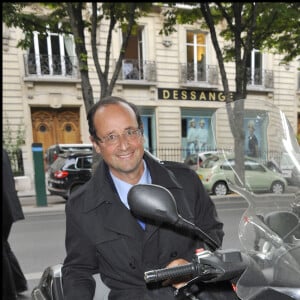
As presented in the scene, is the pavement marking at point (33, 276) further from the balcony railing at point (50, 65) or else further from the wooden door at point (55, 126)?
the balcony railing at point (50, 65)

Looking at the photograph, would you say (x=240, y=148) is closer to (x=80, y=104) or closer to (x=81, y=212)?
(x=81, y=212)

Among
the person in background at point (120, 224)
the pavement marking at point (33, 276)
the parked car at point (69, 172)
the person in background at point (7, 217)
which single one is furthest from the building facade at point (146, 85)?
the person in background at point (120, 224)

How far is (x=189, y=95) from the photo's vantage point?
54.1 ft

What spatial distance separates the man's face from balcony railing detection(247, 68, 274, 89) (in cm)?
1764

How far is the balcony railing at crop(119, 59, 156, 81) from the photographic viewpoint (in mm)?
15484

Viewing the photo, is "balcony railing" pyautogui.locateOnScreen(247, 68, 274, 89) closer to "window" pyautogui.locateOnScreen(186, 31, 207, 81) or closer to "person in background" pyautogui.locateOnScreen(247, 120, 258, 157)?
"window" pyautogui.locateOnScreen(186, 31, 207, 81)

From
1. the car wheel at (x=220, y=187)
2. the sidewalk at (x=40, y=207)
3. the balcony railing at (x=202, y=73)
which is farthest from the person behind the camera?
the balcony railing at (x=202, y=73)

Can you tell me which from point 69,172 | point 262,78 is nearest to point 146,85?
point 262,78

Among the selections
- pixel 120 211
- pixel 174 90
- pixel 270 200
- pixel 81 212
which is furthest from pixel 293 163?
pixel 174 90

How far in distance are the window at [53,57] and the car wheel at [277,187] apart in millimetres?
14099

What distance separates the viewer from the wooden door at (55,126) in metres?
14.3

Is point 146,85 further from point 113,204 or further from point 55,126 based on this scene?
point 113,204

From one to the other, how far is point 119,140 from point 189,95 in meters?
15.4

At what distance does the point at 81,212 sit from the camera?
151cm
